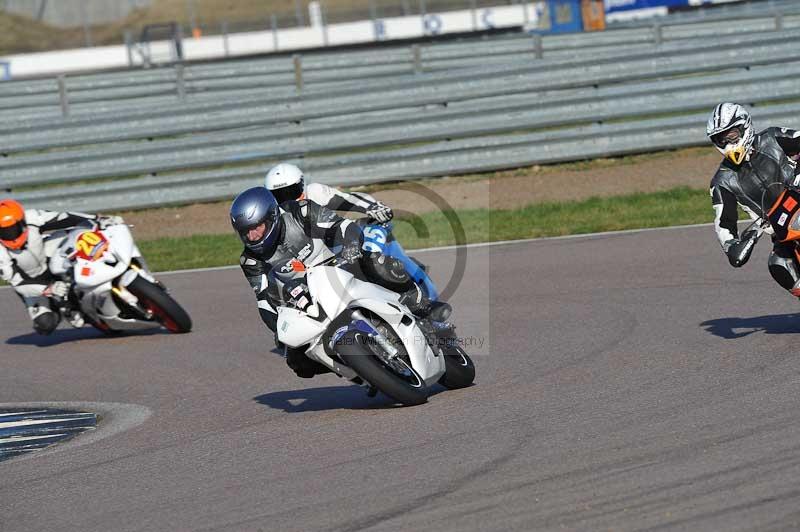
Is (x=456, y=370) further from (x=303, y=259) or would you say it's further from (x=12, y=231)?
(x=12, y=231)

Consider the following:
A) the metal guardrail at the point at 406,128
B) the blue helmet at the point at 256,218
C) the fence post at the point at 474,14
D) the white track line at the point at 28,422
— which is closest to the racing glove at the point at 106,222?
the white track line at the point at 28,422

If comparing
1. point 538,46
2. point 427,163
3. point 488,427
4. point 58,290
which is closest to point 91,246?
point 58,290

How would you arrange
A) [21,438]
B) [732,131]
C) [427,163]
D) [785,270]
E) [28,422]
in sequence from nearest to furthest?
[21,438] → [785,270] → [732,131] → [28,422] → [427,163]

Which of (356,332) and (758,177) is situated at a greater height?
(758,177)

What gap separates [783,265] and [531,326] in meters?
2.37

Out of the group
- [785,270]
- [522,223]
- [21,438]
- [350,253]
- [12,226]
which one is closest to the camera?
[350,253]

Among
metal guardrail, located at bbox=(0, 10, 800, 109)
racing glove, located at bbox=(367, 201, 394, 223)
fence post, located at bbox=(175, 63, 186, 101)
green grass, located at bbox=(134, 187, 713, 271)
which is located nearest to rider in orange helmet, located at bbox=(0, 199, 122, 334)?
green grass, located at bbox=(134, 187, 713, 271)

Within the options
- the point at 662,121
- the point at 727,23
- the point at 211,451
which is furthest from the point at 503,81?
the point at 211,451

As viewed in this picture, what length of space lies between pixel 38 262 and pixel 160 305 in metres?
1.38

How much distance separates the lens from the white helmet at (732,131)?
26.7ft

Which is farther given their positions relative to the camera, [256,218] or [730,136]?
[730,136]

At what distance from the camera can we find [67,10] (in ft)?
150

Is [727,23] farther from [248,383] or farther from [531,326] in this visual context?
[248,383]

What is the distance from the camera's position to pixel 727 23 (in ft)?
78.3
